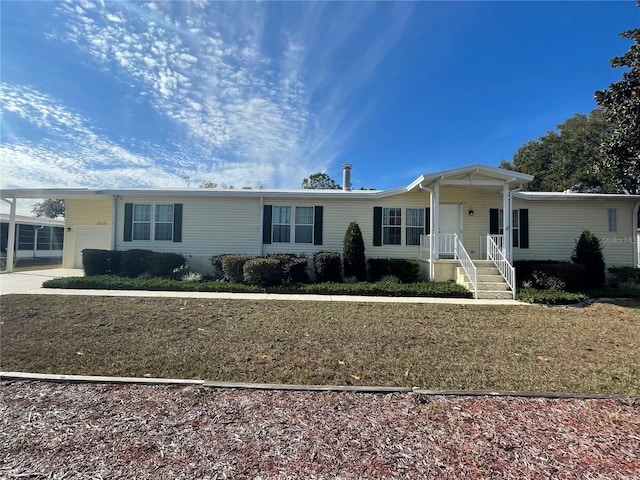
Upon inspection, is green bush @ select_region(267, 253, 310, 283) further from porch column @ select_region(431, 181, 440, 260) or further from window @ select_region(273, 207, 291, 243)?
porch column @ select_region(431, 181, 440, 260)

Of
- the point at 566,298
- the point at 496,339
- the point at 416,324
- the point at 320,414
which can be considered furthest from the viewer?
the point at 566,298

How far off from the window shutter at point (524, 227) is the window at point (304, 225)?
314 inches

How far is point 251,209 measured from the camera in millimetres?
13094

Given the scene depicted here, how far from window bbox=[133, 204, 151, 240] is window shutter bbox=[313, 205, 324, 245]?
6472mm

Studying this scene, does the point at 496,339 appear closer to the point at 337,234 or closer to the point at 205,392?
the point at 205,392

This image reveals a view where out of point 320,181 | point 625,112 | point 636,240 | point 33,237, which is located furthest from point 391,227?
point 320,181

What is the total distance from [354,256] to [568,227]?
8474mm

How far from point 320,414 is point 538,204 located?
1321 cm

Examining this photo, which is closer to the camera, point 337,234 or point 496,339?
point 496,339

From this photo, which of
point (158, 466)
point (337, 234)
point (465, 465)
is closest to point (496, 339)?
point (465, 465)

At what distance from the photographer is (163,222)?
13344 millimetres

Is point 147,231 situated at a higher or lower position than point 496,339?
higher

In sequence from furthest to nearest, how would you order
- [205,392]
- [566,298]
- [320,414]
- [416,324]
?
[566,298] → [416,324] → [205,392] → [320,414]

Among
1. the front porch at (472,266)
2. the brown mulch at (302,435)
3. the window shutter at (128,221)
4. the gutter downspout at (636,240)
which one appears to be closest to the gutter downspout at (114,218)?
the window shutter at (128,221)
